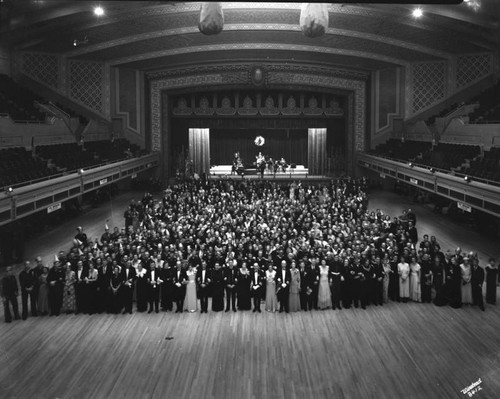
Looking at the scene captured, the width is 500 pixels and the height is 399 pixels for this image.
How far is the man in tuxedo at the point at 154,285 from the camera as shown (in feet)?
35.5

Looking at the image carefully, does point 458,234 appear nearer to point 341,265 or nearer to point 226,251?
point 341,265

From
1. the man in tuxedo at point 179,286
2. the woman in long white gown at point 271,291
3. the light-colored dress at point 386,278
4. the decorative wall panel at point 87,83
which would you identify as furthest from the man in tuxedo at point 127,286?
the decorative wall panel at point 87,83

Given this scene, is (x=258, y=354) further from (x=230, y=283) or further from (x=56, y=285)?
(x=56, y=285)

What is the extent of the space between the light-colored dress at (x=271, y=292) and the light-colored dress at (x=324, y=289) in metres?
0.98

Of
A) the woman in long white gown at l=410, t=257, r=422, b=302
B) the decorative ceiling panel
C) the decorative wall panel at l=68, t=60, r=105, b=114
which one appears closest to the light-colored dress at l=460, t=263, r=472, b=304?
the woman in long white gown at l=410, t=257, r=422, b=302

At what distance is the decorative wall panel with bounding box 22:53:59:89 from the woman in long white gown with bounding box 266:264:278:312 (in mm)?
20237

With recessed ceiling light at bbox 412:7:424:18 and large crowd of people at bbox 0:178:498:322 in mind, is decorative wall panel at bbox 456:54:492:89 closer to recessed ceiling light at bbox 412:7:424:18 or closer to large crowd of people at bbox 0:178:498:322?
recessed ceiling light at bbox 412:7:424:18

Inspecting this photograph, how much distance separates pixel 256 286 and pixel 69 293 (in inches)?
158

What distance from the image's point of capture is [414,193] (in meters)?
26.4

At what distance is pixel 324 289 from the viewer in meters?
11.0

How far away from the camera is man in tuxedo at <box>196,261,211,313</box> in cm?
1088

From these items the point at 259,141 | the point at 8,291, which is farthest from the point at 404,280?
the point at 259,141

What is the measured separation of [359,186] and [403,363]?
1548 centimetres

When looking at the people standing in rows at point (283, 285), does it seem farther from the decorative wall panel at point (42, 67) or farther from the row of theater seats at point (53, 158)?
the decorative wall panel at point (42, 67)
